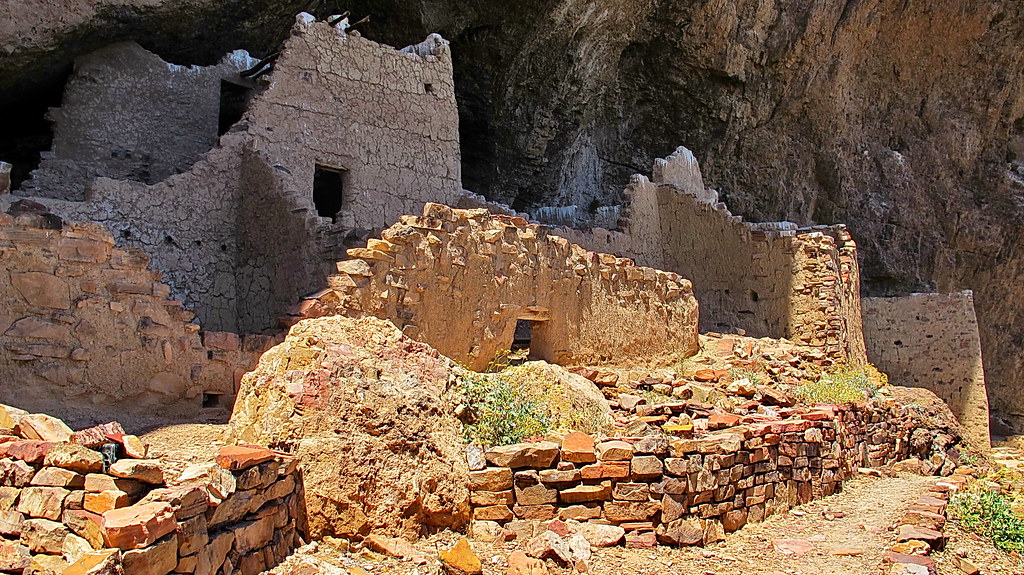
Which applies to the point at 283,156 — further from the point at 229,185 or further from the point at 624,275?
the point at 624,275

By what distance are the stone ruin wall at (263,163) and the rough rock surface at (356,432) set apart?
3.14m

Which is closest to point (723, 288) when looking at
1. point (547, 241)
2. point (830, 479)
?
point (547, 241)

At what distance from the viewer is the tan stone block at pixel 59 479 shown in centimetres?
332

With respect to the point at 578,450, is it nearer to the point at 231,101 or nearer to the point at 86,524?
the point at 86,524

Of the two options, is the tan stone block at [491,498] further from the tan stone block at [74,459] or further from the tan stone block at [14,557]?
the tan stone block at [14,557]

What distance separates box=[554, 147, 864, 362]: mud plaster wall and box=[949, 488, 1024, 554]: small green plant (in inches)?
189

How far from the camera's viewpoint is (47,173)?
30.4ft

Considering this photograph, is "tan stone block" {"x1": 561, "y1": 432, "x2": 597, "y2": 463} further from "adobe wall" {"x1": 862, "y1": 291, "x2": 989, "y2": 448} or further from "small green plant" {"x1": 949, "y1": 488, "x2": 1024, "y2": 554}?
"adobe wall" {"x1": 862, "y1": 291, "x2": 989, "y2": 448}

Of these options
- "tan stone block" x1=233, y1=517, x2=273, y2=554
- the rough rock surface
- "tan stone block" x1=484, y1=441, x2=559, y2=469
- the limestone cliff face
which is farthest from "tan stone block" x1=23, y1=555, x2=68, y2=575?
the limestone cliff face

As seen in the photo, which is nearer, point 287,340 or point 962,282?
point 287,340

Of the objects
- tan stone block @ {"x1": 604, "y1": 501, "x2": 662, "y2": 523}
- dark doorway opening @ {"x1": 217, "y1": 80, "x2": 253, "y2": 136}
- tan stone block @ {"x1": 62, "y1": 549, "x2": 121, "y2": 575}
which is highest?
dark doorway opening @ {"x1": 217, "y1": 80, "x2": 253, "y2": 136}

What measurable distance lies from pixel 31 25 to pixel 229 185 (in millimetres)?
2593

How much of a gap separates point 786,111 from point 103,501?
55.3ft

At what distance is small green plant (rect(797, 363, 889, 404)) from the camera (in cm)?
878
